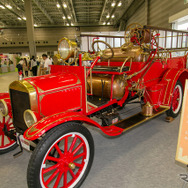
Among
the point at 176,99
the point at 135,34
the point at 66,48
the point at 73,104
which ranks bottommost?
the point at 176,99

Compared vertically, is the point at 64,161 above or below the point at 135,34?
below

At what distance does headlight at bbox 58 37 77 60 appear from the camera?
2094 mm

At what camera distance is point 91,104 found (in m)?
2.36

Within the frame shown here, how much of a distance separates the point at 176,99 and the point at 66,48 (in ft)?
8.18

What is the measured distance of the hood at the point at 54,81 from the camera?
73.0 inches

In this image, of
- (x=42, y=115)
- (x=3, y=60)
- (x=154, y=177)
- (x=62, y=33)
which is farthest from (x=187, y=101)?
(x=62, y=33)

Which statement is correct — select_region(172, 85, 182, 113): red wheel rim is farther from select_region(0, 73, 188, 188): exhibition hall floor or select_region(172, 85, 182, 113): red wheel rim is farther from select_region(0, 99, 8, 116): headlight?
select_region(0, 99, 8, 116): headlight

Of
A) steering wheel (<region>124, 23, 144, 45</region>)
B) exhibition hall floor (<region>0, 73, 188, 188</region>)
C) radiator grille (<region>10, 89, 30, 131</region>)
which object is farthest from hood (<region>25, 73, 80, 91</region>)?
steering wheel (<region>124, 23, 144, 45</region>)

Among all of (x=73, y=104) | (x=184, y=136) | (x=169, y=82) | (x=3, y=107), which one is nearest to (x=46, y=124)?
(x=73, y=104)

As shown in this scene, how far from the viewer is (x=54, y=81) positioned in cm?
196

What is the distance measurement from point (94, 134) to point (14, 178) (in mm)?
1449

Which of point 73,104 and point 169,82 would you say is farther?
point 169,82

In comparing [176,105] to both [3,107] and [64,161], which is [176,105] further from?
[3,107]

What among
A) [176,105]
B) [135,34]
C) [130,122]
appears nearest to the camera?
[130,122]
